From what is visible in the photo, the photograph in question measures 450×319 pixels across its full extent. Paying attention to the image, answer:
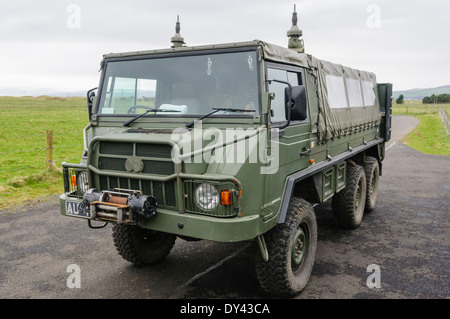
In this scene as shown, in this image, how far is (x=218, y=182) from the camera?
3.41m

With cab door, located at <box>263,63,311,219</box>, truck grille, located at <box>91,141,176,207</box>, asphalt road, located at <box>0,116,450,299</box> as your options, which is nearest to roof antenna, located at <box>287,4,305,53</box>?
cab door, located at <box>263,63,311,219</box>

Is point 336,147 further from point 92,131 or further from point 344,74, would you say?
point 92,131

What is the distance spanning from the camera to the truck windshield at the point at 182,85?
4.00 metres

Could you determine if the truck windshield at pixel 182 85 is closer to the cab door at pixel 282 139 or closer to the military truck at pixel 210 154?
the military truck at pixel 210 154

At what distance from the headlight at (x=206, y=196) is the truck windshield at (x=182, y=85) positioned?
87cm

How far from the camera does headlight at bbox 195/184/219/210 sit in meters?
3.50

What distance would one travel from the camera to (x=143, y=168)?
380cm

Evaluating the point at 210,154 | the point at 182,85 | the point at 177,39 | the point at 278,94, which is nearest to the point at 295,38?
the point at 177,39

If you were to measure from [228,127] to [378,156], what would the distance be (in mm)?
5374

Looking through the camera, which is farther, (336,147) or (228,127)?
(336,147)

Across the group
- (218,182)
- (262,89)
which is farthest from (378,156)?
(218,182)

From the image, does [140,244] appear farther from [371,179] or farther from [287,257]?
[371,179]

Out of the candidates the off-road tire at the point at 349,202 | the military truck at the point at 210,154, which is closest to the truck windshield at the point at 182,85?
the military truck at the point at 210,154
